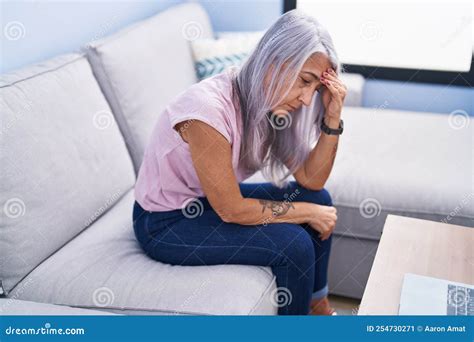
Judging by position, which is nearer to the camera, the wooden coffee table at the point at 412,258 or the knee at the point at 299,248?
the wooden coffee table at the point at 412,258

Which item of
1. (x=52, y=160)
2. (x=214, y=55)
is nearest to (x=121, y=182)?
(x=52, y=160)

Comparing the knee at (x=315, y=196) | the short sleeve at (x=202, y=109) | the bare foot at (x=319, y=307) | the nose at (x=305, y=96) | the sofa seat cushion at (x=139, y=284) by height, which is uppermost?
the short sleeve at (x=202, y=109)

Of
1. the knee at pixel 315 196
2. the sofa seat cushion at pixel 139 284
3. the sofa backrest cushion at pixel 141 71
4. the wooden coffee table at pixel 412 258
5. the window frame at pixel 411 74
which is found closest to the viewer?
the wooden coffee table at pixel 412 258

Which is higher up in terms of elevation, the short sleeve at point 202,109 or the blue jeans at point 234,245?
the short sleeve at point 202,109

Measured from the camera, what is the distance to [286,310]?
1483mm

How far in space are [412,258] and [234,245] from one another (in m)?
0.43

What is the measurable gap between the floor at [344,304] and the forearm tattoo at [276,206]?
0.51 meters

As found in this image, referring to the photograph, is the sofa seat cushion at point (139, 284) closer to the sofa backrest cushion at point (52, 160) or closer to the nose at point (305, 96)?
the sofa backrest cushion at point (52, 160)

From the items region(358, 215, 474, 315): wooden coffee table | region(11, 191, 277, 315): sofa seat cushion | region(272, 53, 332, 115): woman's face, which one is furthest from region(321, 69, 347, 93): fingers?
region(11, 191, 277, 315): sofa seat cushion

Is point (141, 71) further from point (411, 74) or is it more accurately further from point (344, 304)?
point (411, 74)

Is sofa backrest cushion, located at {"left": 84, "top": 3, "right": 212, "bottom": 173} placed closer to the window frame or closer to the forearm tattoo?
the forearm tattoo

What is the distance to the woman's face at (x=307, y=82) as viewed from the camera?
141 cm

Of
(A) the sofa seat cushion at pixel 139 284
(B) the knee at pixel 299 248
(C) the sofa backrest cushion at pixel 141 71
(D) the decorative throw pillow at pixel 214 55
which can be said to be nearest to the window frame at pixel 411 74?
(D) the decorative throw pillow at pixel 214 55
